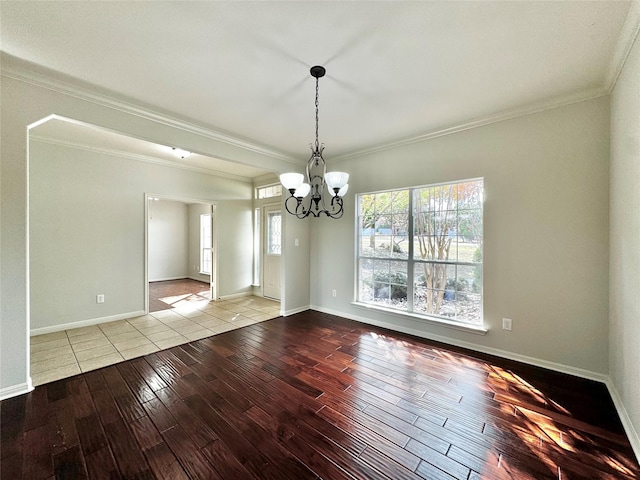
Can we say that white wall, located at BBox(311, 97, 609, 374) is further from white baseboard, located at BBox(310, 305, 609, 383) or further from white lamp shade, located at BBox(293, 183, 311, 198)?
white lamp shade, located at BBox(293, 183, 311, 198)

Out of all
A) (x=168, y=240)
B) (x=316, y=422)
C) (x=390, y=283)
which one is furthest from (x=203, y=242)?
(x=316, y=422)

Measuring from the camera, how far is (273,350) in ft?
10.2

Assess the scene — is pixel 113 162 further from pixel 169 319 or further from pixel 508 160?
pixel 508 160

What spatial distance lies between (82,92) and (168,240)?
6.36 m

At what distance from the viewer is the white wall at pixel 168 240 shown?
7.79 metres

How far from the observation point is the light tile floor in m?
2.76

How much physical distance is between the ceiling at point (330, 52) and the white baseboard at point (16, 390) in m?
2.72

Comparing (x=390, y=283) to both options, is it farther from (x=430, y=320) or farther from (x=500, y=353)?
(x=500, y=353)

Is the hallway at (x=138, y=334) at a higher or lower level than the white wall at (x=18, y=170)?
lower

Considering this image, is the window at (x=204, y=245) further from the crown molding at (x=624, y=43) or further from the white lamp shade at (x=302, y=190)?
the crown molding at (x=624, y=43)

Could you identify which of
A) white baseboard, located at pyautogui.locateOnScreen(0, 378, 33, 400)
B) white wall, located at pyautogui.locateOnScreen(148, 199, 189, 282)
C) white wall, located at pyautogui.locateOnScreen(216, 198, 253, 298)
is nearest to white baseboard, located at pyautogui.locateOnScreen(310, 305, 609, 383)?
white wall, located at pyautogui.locateOnScreen(216, 198, 253, 298)

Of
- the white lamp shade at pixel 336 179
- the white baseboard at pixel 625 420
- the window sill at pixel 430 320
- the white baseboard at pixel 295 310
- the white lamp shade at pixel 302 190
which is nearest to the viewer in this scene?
the white baseboard at pixel 625 420

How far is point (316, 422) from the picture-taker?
6.21 feet

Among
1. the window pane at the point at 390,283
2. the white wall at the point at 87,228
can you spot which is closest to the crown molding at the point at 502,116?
the window pane at the point at 390,283
